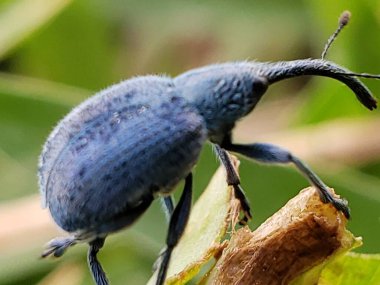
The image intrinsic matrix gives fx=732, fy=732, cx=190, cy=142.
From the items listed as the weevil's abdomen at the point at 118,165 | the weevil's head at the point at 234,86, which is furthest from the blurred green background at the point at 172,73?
the weevil's abdomen at the point at 118,165

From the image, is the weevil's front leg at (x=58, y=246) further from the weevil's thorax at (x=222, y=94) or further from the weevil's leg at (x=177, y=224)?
the weevil's thorax at (x=222, y=94)

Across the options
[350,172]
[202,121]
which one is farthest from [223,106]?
[350,172]

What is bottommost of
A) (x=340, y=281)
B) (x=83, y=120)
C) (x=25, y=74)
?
(x=25, y=74)

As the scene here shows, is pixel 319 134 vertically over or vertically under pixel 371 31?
under

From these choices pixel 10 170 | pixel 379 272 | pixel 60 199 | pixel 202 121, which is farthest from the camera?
pixel 10 170

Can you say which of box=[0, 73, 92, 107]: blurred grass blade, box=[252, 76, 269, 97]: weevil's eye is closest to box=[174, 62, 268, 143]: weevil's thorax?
box=[252, 76, 269, 97]: weevil's eye

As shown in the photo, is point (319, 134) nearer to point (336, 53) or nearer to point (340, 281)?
point (336, 53)
